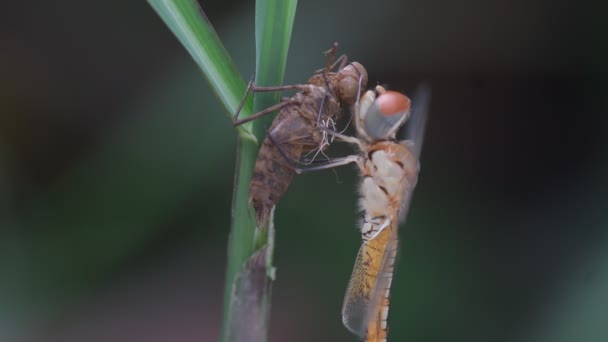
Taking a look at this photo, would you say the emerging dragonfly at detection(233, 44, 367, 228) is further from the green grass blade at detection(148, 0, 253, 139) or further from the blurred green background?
the blurred green background

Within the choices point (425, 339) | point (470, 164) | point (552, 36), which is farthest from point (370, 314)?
point (552, 36)

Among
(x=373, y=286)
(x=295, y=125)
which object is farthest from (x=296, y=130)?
(x=373, y=286)

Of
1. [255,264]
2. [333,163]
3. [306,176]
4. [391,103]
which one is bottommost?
[255,264]

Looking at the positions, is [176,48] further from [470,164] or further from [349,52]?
[470,164]

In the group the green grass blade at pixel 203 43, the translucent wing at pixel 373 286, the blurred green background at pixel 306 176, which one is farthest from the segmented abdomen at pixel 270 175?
the blurred green background at pixel 306 176

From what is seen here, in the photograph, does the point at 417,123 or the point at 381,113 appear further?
the point at 417,123

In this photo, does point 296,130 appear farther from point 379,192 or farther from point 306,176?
point 306,176
